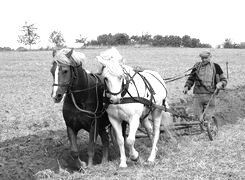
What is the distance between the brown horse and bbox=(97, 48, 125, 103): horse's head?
388 mm

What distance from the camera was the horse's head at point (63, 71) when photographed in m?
6.05

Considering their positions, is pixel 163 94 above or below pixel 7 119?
above

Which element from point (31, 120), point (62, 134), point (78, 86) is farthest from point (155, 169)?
point (31, 120)

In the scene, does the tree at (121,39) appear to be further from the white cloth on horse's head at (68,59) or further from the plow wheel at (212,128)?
the white cloth on horse's head at (68,59)

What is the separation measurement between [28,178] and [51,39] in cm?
6821

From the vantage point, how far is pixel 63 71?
6.20 m

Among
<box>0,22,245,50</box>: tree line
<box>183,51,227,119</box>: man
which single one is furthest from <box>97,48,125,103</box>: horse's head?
<box>0,22,245,50</box>: tree line

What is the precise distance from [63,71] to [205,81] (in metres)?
4.19

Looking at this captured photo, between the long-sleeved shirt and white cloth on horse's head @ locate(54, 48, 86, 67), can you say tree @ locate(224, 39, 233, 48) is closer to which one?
the long-sleeved shirt

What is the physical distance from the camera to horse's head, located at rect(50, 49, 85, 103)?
605cm

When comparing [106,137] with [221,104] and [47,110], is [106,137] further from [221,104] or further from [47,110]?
[221,104]

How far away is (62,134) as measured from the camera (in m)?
9.01

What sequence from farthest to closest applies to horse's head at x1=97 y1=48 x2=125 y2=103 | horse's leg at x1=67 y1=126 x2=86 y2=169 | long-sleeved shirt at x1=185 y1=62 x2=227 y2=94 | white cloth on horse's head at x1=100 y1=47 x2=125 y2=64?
long-sleeved shirt at x1=185 y1=62 x2=227 y2=94, horse's leg at x1=67 y1=126 x2=86 y2=169, white cloth on horse's head at x1=100 y1=47 x2=125 y2=64, horse's head at x1=97 y1=48 x2=125 y2=103

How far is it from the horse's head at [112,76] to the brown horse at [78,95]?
388 mm
